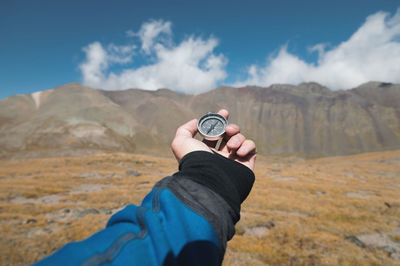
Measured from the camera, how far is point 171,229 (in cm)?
219

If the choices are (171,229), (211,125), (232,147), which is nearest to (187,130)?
(211,125)

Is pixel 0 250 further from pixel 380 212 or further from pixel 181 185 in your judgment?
pixel 380 212

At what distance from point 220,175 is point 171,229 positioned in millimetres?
1225

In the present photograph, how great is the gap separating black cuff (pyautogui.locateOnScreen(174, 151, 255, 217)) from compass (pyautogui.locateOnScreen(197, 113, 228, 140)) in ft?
6.47

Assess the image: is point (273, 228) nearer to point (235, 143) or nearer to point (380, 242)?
point (380, 242)

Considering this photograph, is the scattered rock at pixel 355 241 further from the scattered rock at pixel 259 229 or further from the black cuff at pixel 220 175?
the black cuff at pixel 220 175

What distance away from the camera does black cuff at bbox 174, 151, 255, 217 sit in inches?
118

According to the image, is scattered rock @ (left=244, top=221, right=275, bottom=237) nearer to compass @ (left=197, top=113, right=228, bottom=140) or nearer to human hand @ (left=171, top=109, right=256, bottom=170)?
compass @ (left=197, top=113, right=228, bottom=140)

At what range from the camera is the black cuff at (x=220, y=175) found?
3.01m

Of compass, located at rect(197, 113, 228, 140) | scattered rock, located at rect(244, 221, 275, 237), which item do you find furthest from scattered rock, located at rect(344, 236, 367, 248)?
compass, located at rect(197, 113, 228, 140)

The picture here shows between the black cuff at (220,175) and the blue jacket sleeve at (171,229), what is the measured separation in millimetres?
15

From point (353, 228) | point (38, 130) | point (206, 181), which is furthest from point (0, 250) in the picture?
point (38, 130)

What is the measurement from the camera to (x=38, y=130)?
169m

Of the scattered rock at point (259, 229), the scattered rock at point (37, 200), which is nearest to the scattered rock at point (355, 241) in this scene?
the scattered rock at point (259, 229)
